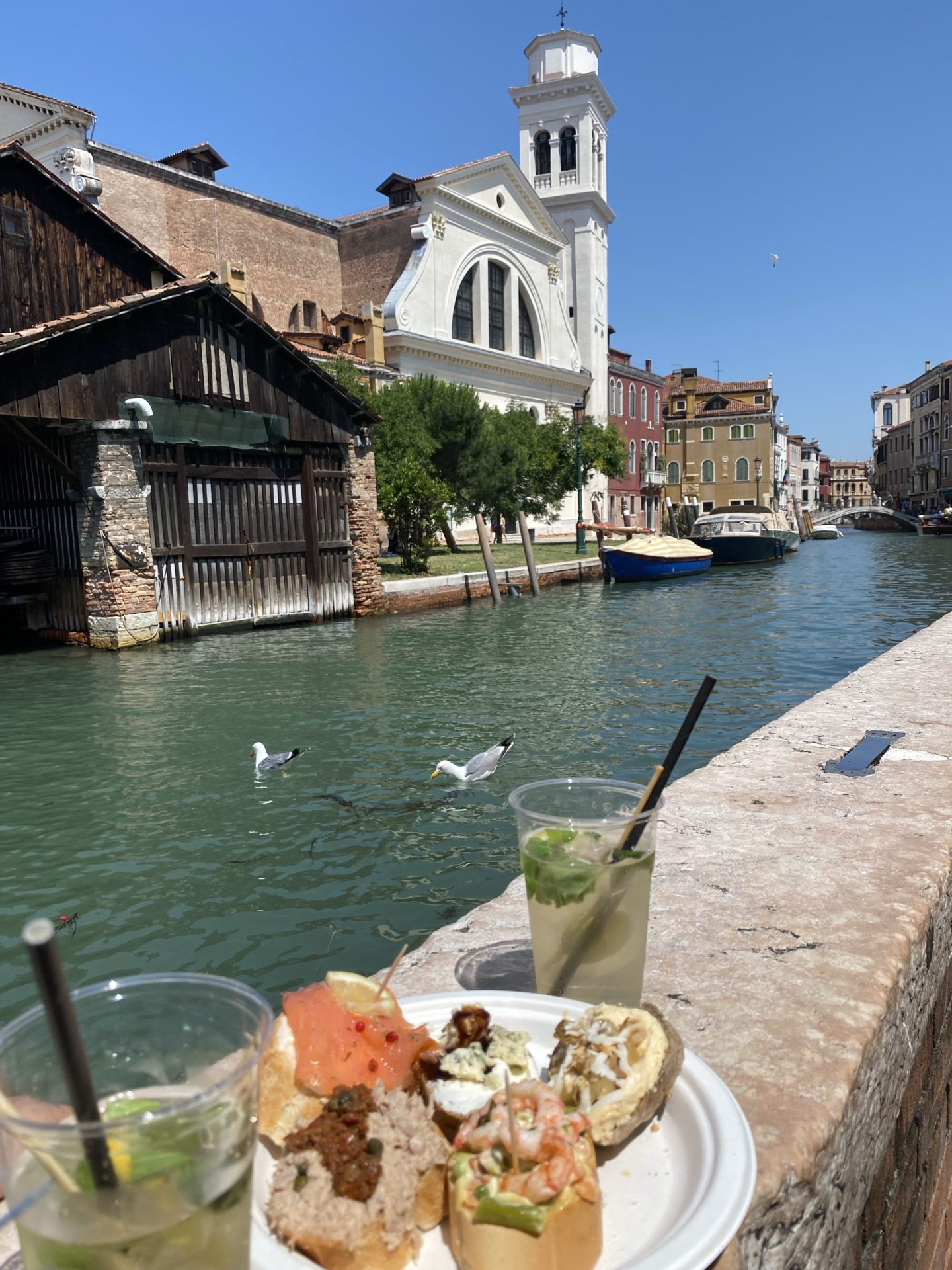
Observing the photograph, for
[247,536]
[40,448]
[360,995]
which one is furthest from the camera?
[247,536]

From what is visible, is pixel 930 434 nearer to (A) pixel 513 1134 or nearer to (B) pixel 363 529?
(B) pixel 363 529

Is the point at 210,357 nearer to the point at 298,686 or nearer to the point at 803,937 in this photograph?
the point at 298,686

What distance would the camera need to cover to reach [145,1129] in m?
0.91

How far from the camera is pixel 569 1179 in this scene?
1.15 metres

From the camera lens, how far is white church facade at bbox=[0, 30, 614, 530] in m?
31.7

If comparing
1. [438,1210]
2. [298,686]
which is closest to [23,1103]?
[438,1210]

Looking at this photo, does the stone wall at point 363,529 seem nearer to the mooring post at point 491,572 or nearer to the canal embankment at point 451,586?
the canal embankment at point 451,586

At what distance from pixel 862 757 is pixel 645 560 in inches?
969

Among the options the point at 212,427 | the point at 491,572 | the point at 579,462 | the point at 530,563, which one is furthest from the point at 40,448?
the point at 579,462

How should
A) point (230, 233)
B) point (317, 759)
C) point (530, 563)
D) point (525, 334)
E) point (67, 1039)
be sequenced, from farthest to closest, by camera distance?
point (525, 334)
point (230, 233)
point (530, 563)
point (317, 759)
point (67, 1039)

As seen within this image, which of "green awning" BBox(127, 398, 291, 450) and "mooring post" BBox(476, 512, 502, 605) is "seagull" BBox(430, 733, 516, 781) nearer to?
"green awning" BBox(127, 398, 291, 450)

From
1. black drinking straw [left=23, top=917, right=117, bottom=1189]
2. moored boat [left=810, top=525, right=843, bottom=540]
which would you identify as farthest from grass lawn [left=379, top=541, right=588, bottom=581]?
moored boat [left=810, top=525, right=843, bottom=540]

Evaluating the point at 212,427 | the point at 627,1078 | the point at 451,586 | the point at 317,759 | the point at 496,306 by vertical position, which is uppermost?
the point at 496,306

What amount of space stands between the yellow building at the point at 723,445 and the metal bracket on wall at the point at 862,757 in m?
69.3
